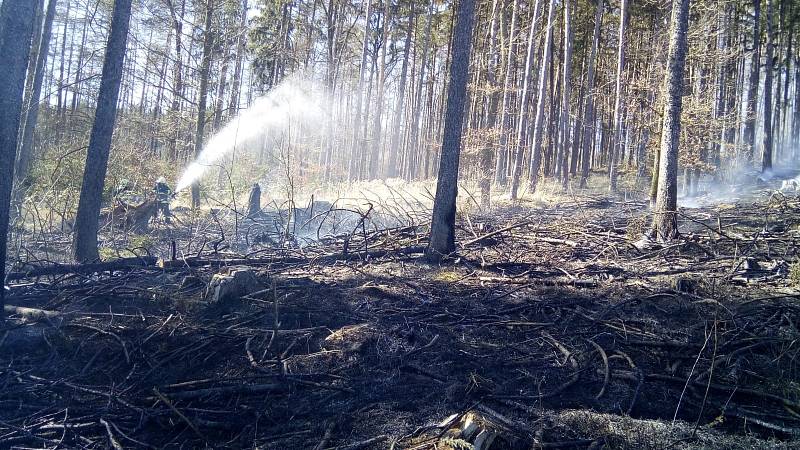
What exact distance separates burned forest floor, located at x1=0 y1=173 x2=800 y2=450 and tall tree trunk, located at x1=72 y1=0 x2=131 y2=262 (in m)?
1.41

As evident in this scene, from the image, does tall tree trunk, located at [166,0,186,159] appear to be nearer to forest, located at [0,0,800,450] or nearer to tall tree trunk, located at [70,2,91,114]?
tall tree trunk, located at [70,2,91,114]

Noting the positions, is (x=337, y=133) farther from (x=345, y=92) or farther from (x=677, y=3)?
(x=677, y=3)

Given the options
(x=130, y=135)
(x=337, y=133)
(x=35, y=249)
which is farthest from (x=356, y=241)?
(x=337, y=133)

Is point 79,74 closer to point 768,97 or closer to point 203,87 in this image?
point 203,87

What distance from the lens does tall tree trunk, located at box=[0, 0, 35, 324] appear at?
14.5 feet

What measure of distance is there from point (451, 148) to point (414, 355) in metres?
4.03

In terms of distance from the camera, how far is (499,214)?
12727 millimetres

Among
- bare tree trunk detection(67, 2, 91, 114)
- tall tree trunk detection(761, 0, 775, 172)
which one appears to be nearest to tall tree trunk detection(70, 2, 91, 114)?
bare tree trunk detection(67, 2, 91, 114)

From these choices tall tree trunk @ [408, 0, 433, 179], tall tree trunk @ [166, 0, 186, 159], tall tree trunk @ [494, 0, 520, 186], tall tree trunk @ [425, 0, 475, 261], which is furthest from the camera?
tall tree trunk @ [408, 0, 433, 179]

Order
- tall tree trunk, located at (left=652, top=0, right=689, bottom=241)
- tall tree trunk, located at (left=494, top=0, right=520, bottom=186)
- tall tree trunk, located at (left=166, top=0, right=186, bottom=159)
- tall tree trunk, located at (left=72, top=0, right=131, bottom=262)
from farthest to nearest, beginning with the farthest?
tall tree trunk, located at (left=494, top=0, right=520, bottom=186) → tall tree trunk, located at (left=166, top=0, right=186, bottom=159) → tall tree trunk, located at (left=652, top=0, right=689, bottom=241) → tall tree trunk, located at (left=72, top=0, right=131, bottom=262)

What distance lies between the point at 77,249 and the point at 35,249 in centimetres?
228

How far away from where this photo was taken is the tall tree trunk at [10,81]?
443 cm

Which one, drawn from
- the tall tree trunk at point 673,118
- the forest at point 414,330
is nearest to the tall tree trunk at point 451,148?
A: the forest at point 414,330

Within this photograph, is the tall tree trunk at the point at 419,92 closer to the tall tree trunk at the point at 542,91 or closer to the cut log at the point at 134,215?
the tall tree trunk at the point at 542,91
